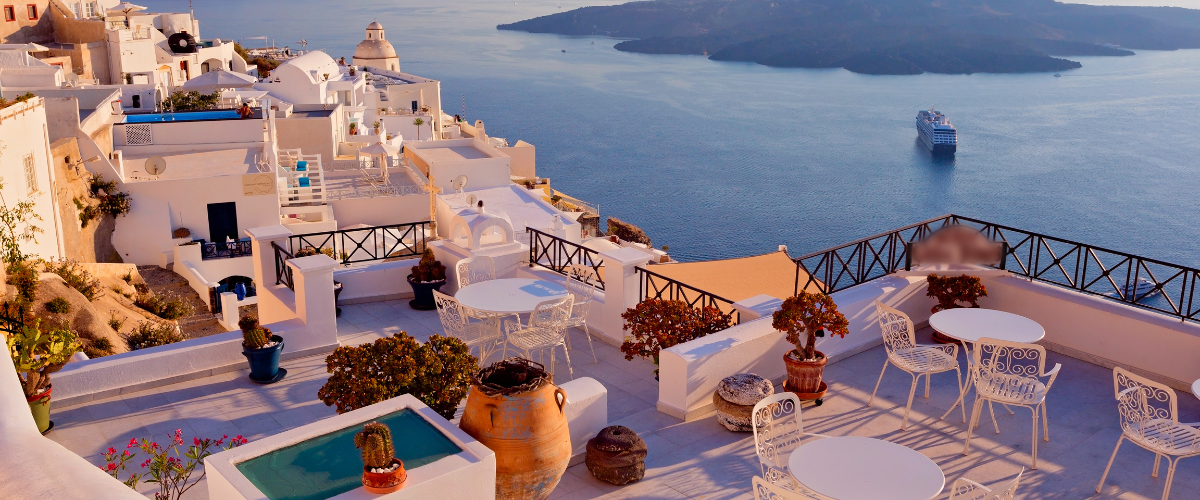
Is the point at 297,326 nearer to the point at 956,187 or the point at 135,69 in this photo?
the point at 135,69

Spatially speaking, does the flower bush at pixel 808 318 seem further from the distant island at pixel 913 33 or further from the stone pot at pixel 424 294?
the distant island at pixel 913 33

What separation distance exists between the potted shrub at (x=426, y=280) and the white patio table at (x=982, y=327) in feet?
17.6

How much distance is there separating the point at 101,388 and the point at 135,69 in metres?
44.6

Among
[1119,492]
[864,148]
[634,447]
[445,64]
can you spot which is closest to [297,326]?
[634,447]

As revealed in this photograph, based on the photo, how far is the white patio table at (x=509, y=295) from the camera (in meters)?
7.96

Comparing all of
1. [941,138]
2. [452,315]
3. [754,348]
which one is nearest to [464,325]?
[452,315]

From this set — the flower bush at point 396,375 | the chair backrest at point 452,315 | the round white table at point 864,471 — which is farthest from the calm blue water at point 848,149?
the round white table at point 864,471

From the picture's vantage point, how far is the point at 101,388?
295 inches

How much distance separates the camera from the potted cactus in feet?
14.0

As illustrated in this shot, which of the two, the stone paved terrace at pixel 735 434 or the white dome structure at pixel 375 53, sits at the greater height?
the white dome structure at pixel 375 53

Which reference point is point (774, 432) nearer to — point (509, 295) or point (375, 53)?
point (509, 295)

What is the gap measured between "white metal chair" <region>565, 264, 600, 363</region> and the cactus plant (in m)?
3.80

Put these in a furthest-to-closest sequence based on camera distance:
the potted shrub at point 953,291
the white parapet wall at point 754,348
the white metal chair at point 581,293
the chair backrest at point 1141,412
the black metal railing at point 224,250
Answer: the black metal railing at point 224,250 → the potted shrub at point 953,291 → the white metal chair at point 581,293 → the white parapet wall at point 754,348 → the chair backrest at point 1141,412

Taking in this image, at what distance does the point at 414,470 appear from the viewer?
4559mm
